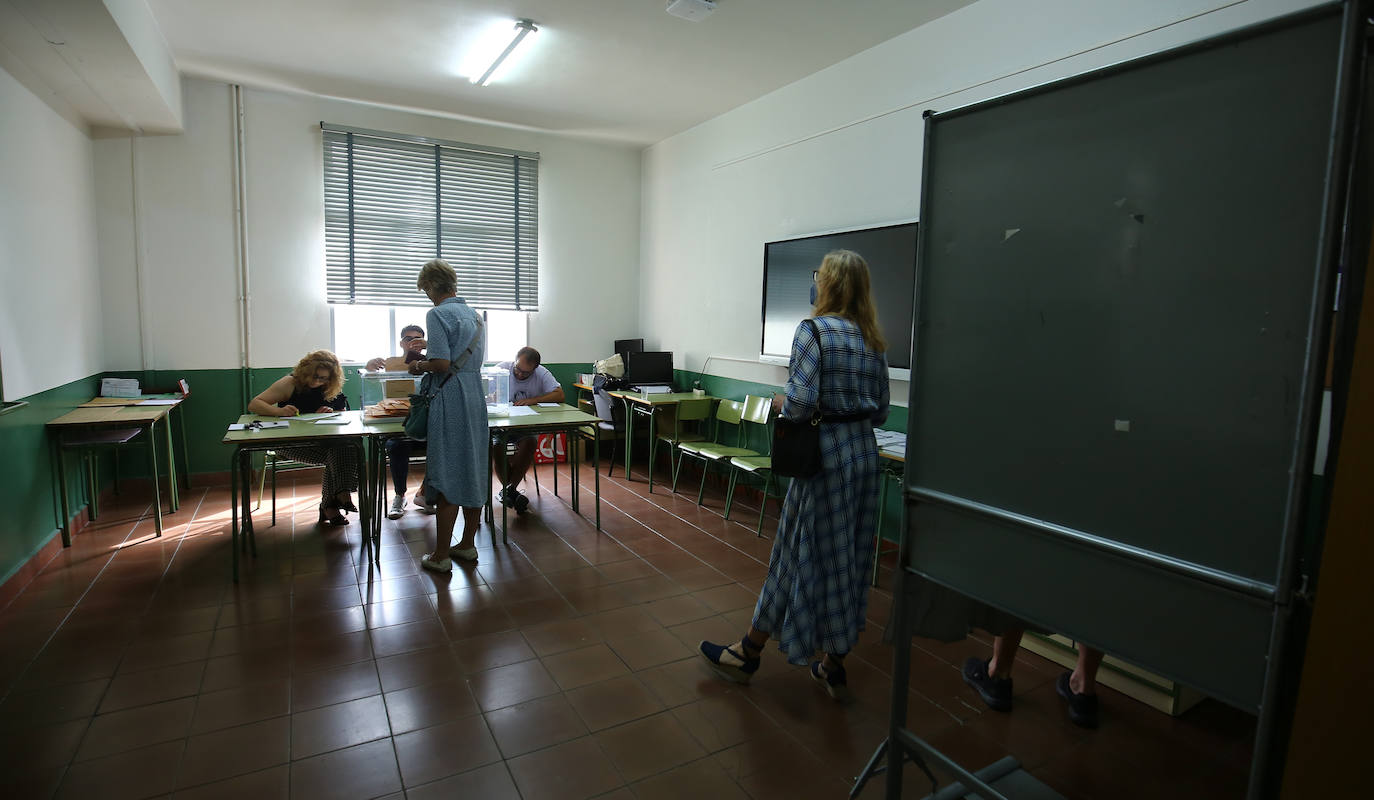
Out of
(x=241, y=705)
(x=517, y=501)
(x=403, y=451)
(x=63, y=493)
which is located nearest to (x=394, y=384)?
(x=403, y=451)

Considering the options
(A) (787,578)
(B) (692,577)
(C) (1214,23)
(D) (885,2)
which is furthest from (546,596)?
(C) (1214,23)

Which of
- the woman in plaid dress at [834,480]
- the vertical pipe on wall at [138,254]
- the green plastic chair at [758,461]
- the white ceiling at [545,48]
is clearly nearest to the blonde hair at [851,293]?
the woman in plaid dress at [834,480]

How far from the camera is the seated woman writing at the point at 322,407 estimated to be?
164 inches

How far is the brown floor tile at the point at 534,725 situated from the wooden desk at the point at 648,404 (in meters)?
3.08

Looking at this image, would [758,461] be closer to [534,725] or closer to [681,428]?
[681,428]

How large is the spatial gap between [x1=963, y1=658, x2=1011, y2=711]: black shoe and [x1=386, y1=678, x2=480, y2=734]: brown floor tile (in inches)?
71.1

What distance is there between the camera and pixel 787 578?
2.47 m

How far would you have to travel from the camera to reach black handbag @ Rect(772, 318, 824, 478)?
2316 mm

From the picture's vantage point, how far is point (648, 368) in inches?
241

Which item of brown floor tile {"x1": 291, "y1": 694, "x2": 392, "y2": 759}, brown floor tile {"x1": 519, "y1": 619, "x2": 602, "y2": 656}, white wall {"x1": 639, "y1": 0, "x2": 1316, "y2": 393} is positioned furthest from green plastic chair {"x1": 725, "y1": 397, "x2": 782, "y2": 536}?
brown floor tile {"x1": 291, "y1": 694, "x2": 392, "y2": 759}

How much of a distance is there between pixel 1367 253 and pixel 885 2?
3135mm

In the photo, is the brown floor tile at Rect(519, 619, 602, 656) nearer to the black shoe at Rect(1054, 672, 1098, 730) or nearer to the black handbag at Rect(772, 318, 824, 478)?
the black handbag at Rect(772, 318, 824, 478)

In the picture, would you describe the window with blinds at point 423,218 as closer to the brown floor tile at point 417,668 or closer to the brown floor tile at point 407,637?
the brown floor tile at point 407,637

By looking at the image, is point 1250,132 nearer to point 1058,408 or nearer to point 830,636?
point 1058,408
